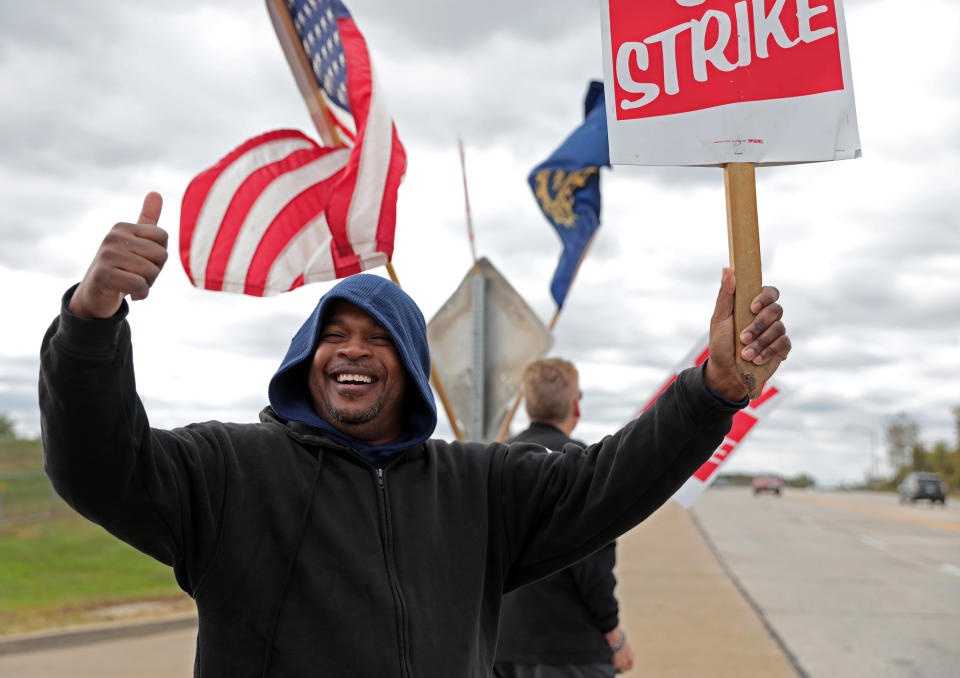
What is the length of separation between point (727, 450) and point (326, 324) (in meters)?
2.75

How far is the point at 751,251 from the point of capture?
2346 mm

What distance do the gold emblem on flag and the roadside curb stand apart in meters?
5.62

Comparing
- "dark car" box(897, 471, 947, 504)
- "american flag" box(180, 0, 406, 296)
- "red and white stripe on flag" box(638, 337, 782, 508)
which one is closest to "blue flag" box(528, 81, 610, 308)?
"american flag" box(180, 0, 406, 296)

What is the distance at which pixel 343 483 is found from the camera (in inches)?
95.9

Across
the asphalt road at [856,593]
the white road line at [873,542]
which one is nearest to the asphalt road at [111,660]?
the asphalt road at [856,593]

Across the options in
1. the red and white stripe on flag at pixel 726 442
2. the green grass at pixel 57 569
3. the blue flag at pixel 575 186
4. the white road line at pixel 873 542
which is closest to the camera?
the red and white stripe on flag at pixel 726 442

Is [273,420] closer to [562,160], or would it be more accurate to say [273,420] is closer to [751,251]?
[751,251]

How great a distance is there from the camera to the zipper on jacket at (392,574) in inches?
87.7

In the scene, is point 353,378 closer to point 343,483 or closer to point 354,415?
point 354,415

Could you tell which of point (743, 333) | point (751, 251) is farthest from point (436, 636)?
point (751, 251)

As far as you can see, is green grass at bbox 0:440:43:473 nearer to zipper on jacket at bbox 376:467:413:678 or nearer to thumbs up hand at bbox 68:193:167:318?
zipper on jacket at bbox 376:467:413:678

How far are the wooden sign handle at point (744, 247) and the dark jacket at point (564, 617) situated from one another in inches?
Result: 76.0

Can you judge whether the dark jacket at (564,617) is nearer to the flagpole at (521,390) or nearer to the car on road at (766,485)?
the flagpole at (521,390)

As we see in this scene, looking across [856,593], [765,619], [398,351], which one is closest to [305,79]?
[398,351]
